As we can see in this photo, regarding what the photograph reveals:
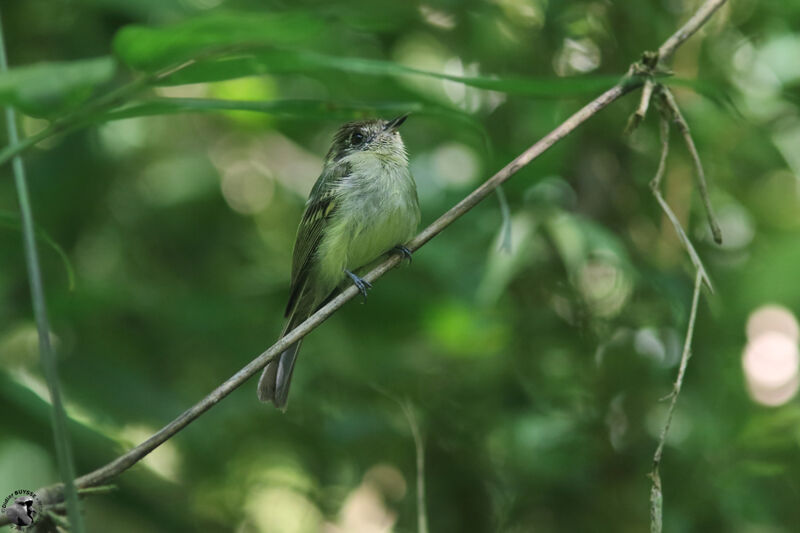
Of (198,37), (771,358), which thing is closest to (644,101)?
(198,37)

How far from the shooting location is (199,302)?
3186mm

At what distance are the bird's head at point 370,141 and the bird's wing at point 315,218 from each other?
16 centimetres

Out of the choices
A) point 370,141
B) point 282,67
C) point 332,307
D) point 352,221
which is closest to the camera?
point 282,67

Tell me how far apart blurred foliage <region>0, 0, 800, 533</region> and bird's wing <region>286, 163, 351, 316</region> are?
6.5 inches

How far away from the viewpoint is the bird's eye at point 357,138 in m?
3.97

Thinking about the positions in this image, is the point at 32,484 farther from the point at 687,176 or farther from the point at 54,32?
the point at 687,176

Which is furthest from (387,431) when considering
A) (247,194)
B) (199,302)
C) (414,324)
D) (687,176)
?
(247,194)

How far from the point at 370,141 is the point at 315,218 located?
49 centimetres

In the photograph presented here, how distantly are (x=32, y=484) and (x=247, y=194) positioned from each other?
2.43 meters

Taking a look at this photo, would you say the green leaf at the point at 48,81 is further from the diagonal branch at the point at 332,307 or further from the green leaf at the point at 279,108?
the diagonal branch at the point at 332,307

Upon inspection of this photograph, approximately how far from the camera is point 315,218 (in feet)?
12.0
